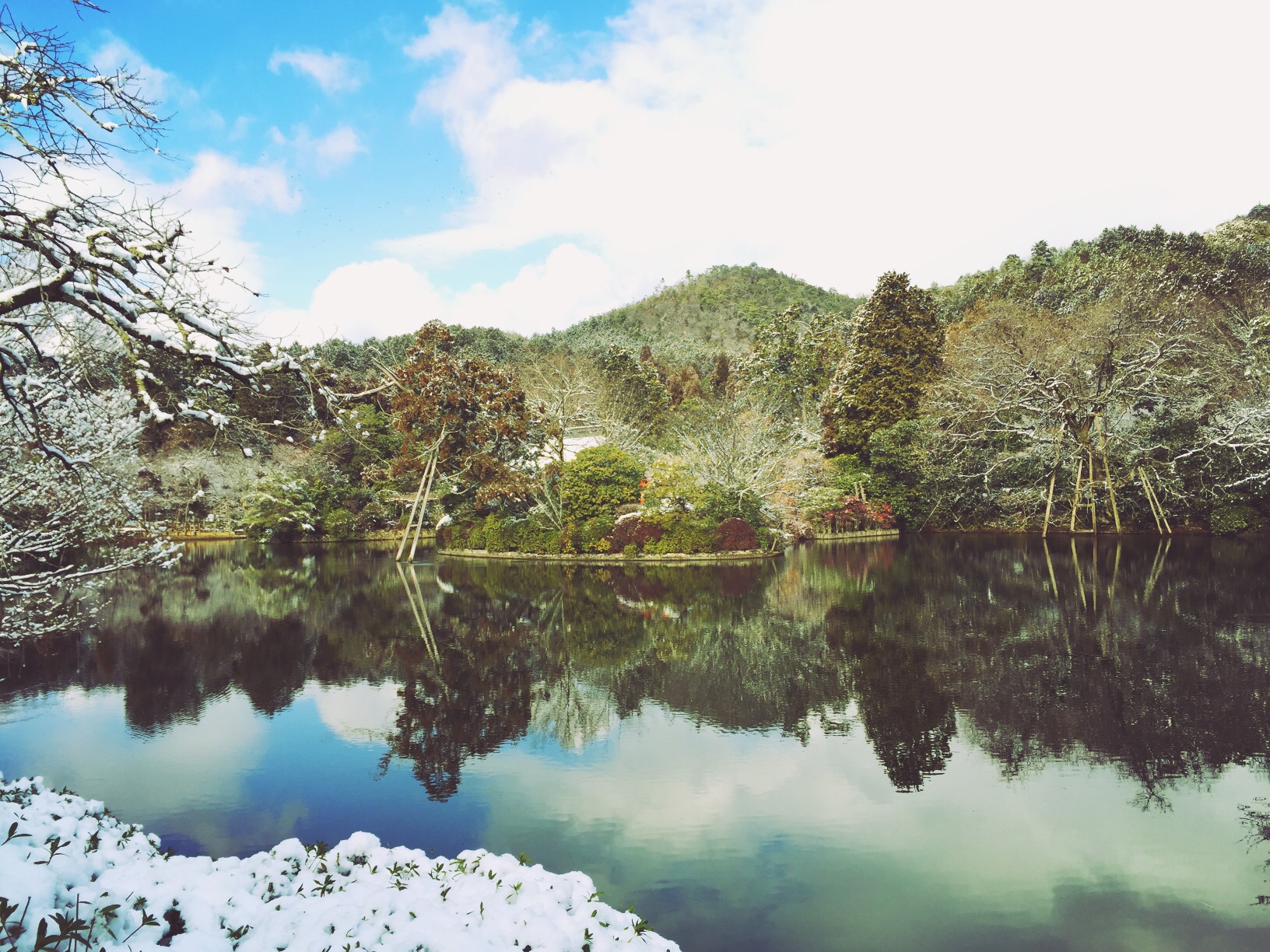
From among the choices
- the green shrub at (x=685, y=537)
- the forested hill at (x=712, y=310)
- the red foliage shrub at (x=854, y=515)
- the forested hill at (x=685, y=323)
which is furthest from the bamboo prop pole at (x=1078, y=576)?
the forested hill at (x=712, y=310)

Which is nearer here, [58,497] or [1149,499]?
[58,497]

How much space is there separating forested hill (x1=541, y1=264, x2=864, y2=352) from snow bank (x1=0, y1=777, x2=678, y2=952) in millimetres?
52914

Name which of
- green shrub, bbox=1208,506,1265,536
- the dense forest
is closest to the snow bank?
the dense forest

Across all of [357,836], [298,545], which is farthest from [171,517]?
[357,836]

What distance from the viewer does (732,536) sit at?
60.7 ft

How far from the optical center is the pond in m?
3.77

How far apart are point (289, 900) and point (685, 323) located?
64883 mm

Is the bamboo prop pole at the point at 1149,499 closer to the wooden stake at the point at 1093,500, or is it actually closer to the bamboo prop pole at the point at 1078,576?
the wooden stake at the point at 1093,500

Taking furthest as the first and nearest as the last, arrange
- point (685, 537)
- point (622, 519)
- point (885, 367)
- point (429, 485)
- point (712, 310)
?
point (712, 310) < point (885, 367) < point (429, 485) < point (622, 519) < point (685, 537)

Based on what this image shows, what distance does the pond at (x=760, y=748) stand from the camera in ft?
12.4

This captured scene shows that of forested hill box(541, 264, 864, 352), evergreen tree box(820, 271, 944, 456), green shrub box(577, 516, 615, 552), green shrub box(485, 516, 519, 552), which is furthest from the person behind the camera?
forested hill box(541, 264, 864, 352)

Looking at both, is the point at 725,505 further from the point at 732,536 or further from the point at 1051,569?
the point at 1051,569

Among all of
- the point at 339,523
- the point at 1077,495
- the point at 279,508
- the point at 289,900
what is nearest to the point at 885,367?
the point at 1077,495

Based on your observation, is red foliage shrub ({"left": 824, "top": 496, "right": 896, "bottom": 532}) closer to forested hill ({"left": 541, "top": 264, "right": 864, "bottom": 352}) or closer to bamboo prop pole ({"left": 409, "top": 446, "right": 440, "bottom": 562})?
bamboo prop pole ({"left": 409, "top": 446, "right": 440, "bottom": 562})
